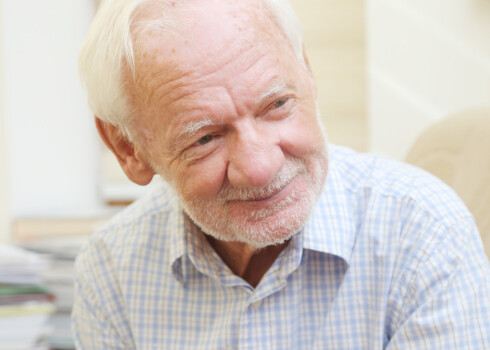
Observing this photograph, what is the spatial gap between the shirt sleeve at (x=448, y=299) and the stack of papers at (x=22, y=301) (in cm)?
99

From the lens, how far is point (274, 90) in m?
1.12

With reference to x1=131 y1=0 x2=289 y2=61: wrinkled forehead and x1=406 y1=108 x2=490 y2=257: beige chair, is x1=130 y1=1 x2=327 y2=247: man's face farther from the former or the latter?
x1=406 y1=108 x2=490 y2=257: beige chair

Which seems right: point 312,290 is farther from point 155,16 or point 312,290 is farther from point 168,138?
point 155,16

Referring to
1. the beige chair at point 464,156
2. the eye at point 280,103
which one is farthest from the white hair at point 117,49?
the beige chair at point 464,156

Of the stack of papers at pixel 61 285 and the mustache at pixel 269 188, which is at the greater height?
the mustache at pixel 269 188

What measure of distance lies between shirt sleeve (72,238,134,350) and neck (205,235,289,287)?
0.80 ft

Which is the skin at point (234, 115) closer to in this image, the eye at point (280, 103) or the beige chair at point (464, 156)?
the eye at point (280, 103)

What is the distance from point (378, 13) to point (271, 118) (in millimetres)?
1369

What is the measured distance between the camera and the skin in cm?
110

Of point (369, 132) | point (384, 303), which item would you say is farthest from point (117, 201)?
point (384, 303)

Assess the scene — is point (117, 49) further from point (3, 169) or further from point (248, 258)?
point (3, 169)

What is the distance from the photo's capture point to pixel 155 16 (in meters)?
1.15

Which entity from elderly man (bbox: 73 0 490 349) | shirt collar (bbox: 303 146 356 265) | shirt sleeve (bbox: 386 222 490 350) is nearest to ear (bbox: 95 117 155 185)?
elderly man (bbox: 73 0 490 349)

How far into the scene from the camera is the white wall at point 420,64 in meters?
2.28
